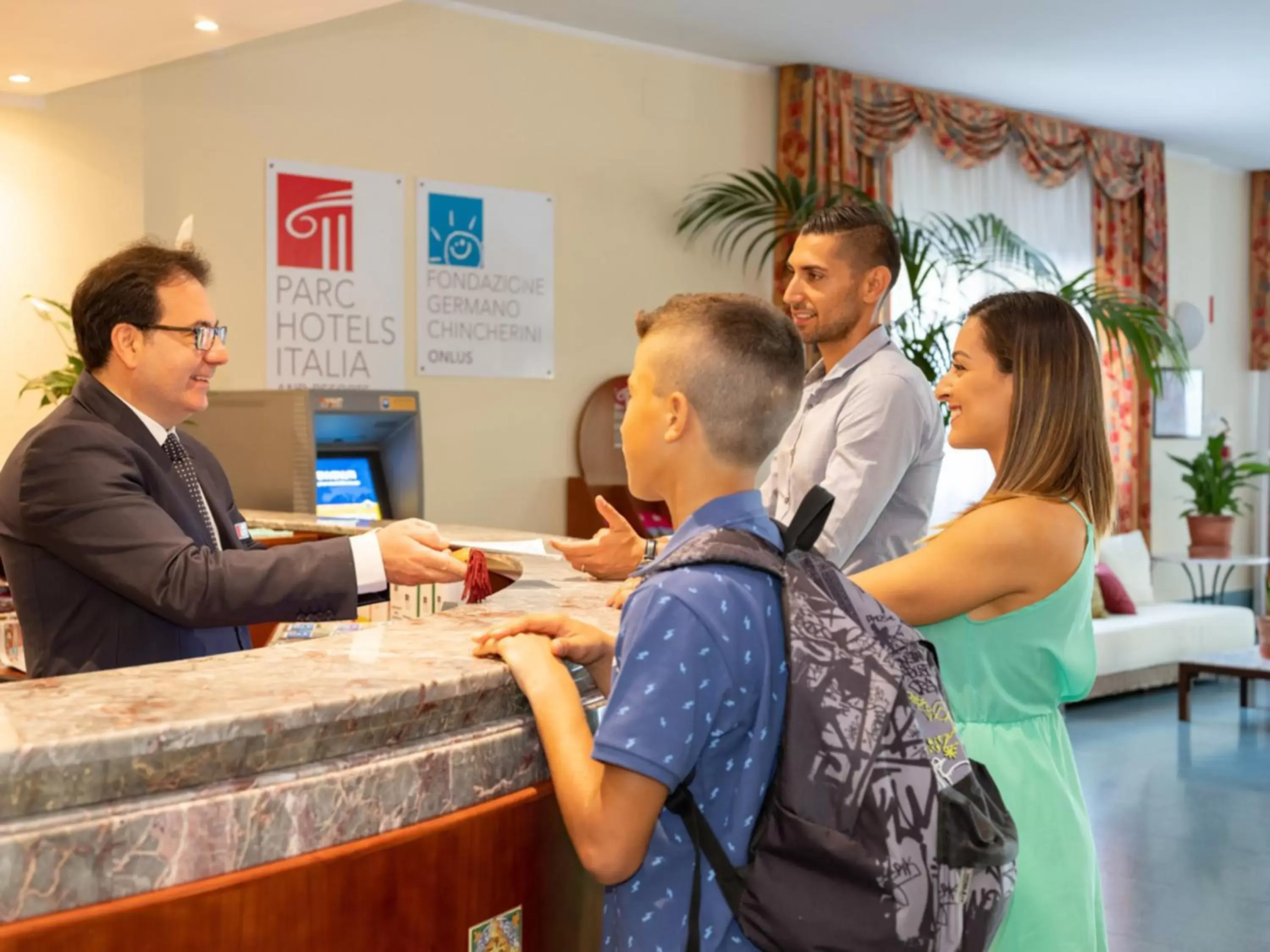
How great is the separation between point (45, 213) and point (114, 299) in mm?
3885

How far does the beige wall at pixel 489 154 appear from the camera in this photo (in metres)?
5.78

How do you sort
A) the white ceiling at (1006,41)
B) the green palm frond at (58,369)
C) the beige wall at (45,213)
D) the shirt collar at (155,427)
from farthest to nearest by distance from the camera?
the white ceiling at (1006,41)
the beige wall at (45,213)
the green palm frond at (58,369)
the shirt collar at (155,427)

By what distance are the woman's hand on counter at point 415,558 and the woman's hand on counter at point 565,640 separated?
38 cm

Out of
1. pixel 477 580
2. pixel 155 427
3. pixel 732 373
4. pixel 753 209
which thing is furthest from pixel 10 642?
pixel 753 209

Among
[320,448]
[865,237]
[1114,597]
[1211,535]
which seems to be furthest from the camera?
[1211,535]

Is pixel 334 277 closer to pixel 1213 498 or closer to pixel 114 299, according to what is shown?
pixel 114 299

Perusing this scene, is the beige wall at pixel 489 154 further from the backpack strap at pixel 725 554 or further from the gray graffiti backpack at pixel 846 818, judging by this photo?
the gray graffiti backpack at pixel 846 818

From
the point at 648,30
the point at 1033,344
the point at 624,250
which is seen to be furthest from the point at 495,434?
the point at 1033,344

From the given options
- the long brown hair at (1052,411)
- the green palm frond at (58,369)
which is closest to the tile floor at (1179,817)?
the long brown hair at (1052,411)

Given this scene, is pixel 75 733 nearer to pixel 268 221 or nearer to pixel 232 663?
pixel 232 663

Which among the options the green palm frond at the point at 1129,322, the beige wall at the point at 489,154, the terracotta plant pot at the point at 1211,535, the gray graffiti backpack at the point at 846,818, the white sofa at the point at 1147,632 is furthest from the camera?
the terracotta plant pot at the point at 1211,535

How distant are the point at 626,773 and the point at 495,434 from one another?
18.5 ft

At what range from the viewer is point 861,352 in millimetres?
2865

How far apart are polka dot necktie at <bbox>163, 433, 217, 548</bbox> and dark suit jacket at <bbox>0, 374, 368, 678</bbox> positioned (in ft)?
0.74
